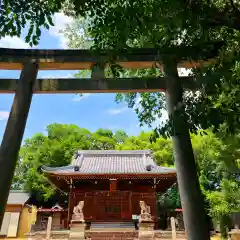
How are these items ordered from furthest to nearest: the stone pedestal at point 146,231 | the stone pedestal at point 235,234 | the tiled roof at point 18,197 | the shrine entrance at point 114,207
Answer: the tiled roof at point 18,197 < the shrine entrance at point 114,207 < the stone pedestal at point 146,231 < the stone pedestal at point 235,234

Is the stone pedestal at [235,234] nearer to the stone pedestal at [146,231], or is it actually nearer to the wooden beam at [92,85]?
the stone pedestal at [146,231]

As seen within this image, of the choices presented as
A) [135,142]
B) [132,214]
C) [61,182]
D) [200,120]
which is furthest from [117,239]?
[135,142]

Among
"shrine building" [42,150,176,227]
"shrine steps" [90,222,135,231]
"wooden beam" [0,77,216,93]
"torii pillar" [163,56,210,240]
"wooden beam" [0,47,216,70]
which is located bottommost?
"torii pillar" [163,56,210,240]

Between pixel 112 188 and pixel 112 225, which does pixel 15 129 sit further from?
pixel 112 188

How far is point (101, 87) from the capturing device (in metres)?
3.56

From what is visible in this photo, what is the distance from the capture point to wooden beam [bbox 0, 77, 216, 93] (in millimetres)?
3484

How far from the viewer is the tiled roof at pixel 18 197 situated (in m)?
21.1

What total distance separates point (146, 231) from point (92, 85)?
980 cm

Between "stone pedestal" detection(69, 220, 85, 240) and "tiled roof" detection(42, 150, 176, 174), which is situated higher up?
"tiled roof" detection(42, 150, 176, 174)

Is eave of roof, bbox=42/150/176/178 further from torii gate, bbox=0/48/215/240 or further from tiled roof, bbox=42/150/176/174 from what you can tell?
torii gate, bbox=0/48/215/240

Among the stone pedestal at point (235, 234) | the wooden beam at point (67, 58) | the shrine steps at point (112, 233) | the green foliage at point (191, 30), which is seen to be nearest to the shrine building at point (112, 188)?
the shrine steps at point (112, 233)

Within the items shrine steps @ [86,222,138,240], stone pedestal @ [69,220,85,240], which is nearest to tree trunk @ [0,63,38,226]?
stone pedestal @ [69,220,85,240]

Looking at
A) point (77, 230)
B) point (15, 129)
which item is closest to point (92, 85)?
point (15, 129)

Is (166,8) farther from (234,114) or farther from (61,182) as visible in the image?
(61,182)
